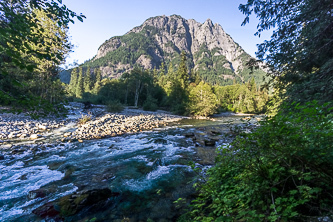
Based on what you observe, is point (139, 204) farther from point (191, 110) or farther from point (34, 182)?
point (191, 110)

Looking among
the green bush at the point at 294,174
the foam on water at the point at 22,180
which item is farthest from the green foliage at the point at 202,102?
the green bush at the point at 294,174

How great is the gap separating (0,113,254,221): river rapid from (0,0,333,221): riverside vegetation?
2.81ft

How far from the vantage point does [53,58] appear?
7.25 feet

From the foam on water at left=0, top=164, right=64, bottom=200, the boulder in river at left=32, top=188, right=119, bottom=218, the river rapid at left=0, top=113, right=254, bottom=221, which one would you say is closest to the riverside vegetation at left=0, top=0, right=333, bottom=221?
the river rapid at left=0, top=113, right=254, bottom=221

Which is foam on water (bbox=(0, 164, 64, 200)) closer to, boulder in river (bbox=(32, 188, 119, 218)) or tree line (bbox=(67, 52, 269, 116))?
boulder in river (bbox=(32, 188, 119, 218))

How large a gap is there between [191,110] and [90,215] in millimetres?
29285

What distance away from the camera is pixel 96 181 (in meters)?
5.03

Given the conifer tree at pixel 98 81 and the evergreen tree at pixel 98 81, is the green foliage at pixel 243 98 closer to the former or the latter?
the evergreen tree at pixel 98 81

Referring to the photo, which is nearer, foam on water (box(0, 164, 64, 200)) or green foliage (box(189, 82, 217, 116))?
foam on water (box(0, 164, 64, 200))

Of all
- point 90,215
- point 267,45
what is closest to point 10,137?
point 90,215

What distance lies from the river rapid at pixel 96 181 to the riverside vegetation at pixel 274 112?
86cm

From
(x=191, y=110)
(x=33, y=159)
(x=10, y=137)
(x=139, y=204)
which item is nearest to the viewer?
(x=139, y=204)

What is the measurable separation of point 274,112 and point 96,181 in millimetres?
6409

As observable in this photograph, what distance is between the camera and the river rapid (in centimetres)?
362
